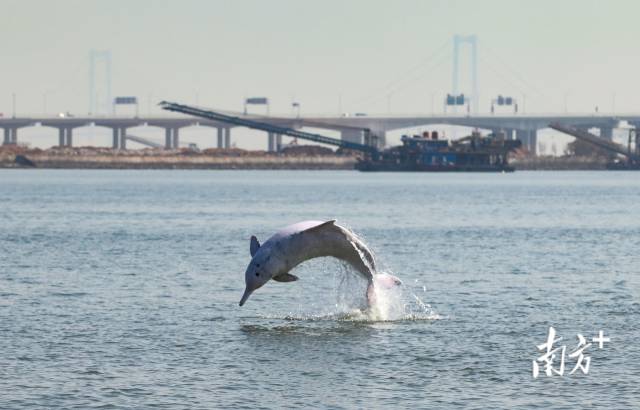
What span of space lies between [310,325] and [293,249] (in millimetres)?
4943

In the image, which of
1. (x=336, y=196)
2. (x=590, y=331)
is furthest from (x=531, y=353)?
(x=336, y=196)

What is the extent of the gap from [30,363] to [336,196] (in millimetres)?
119631

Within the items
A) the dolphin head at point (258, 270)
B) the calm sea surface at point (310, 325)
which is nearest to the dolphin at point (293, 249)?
the dolphin head at point (258, 270)

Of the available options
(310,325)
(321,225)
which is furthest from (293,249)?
(310,325)

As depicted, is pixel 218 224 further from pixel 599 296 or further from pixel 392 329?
pixel 392 329

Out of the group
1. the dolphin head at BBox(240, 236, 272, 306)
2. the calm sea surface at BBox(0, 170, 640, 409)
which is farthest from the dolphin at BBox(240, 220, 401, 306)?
the calm sea surface at BBox(0, 170, 640, 409)

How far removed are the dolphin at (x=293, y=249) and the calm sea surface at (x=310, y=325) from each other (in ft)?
5.62

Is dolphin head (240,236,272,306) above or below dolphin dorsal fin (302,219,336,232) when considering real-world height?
below

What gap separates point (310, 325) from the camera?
3878 cm

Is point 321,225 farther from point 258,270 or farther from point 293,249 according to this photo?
point 258,270

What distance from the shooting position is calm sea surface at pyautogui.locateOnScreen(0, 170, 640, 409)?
1151 inches

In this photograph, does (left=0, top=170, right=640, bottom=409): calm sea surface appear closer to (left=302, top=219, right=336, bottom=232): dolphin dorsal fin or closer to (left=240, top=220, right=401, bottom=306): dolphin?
(left=240, top=220, right=401, bottom=306): dolphin

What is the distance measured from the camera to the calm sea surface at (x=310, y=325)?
2923 cm

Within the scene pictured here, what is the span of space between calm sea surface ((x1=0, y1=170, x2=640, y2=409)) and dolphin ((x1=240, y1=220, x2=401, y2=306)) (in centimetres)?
171
